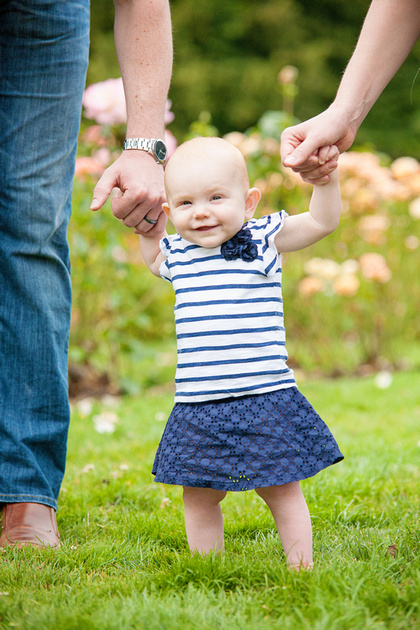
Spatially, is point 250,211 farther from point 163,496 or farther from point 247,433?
point 163,496

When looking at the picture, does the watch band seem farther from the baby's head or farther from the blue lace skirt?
the blue lace skirt

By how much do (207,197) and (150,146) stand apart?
380 mm

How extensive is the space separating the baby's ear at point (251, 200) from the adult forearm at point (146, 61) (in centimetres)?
43

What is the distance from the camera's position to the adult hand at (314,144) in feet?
5.25

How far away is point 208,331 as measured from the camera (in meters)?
1.68

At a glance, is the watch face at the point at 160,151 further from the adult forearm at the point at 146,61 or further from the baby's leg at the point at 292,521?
the baby's leg at the point at 292,521

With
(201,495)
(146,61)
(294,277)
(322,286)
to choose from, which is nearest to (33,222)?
(146,61)

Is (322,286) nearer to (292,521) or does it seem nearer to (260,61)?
(292,521)

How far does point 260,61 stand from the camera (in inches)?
706

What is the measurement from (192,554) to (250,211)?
887 mm

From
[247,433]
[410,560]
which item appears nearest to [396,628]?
[410,560]

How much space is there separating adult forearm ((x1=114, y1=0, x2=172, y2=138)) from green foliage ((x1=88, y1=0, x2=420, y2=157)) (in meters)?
14.5

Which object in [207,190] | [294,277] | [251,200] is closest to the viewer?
[207,190]

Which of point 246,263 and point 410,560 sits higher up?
point 246,263
